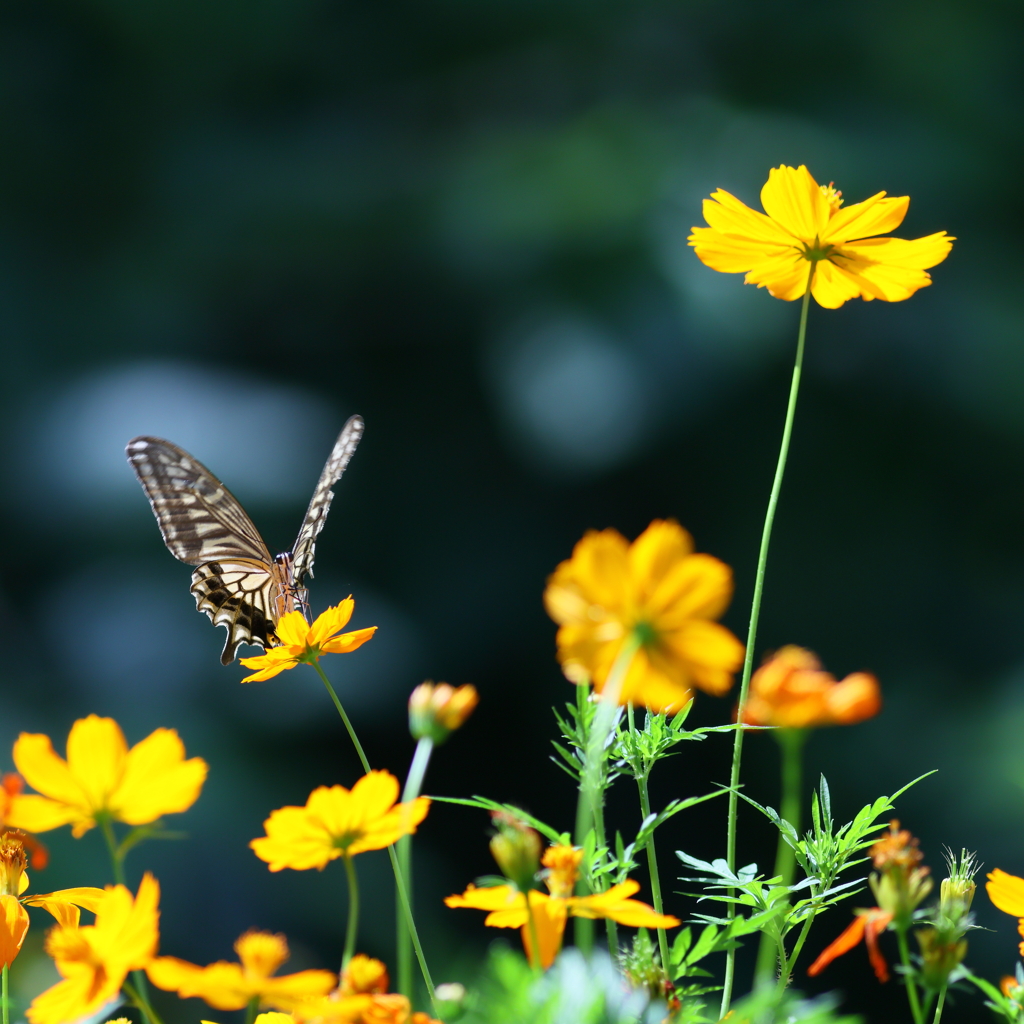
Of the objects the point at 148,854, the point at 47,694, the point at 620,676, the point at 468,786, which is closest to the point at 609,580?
the point at 620,676

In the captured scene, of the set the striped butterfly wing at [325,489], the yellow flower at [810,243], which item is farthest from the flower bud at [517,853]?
the striped butterfly wing at [325,489]

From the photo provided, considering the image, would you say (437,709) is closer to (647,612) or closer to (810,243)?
(647,612)

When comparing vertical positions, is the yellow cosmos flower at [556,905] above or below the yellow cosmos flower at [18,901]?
above

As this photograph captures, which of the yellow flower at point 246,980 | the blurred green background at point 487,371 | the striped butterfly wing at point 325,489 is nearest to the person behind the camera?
the yellow flower at point 246,980

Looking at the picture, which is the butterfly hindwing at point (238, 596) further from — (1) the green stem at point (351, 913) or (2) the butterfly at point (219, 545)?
(1) the green stem at point (351, 913)

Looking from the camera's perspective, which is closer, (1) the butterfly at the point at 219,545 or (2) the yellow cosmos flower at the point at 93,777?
(2) the yellow cosmos flower at the point at 93,777

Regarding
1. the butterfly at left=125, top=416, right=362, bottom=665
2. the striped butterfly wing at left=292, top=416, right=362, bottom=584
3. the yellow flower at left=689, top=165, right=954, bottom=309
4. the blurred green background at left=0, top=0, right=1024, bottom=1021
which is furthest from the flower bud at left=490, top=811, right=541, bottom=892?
the blurred green background at left=0, top=0, right=1024, bottom=1021

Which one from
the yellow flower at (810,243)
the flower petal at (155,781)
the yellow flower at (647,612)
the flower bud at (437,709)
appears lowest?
the flower petal at (155,781)
